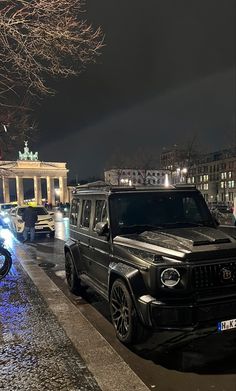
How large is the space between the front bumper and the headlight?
0.22m

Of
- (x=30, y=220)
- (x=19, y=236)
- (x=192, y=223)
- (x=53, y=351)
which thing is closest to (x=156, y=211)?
(x=192, y=223)

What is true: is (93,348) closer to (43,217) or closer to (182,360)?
(182,360)

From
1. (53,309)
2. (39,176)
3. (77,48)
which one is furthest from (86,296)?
(39,176)

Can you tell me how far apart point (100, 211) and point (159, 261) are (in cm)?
198

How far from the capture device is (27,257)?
12867 mm

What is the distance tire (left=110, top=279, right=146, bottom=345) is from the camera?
4656 mm

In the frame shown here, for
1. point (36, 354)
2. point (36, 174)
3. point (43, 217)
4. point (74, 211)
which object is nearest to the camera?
point (36, 354)

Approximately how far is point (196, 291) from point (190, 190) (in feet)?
7.26

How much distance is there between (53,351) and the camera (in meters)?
4.77

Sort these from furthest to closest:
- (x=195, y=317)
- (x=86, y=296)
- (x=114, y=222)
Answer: (x=86, y=296), (x=114, y=222), (x=195, y=317)

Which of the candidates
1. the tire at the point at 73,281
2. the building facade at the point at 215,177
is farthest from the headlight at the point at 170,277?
the building facade at the point at 215,177

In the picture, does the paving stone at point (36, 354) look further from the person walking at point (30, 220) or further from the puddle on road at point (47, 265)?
the person walking at point (30, 220)

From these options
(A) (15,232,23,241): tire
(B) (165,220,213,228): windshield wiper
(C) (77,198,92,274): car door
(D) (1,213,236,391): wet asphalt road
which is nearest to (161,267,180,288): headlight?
(D) (1,213,236,391): wet asphalt road

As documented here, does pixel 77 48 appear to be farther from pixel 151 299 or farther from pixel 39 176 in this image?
pixel 39 176
